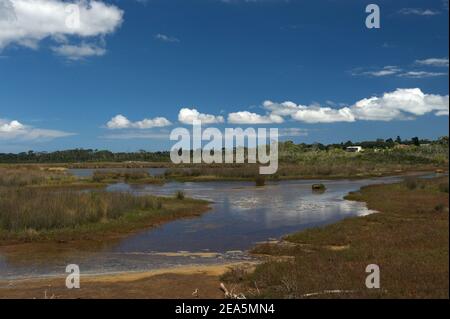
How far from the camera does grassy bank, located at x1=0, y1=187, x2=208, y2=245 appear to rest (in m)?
20.8

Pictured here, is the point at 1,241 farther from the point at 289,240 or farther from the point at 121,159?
the point at 121,159

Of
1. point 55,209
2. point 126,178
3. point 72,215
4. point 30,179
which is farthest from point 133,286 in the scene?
point 126,178

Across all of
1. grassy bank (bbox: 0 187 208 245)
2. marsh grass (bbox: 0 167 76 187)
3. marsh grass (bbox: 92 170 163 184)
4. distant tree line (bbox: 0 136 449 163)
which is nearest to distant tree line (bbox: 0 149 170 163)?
distant tree line (bbox: 0 136 449 163)

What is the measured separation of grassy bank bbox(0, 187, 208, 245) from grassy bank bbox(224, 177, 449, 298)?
8496 millimetres

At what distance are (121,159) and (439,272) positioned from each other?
173286 millimetres

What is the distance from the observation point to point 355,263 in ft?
41.8

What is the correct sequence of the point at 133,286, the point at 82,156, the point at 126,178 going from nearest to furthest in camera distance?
the point at 133,286
the point at 126,178
the point at 82,156

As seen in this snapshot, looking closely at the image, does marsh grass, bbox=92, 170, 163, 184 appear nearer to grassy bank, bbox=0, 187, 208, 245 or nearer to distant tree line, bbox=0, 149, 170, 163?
grassy bank, bbox=0, 187, 208, 245

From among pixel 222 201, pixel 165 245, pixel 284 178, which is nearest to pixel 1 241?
pixel 165 245

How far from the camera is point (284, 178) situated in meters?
70.6

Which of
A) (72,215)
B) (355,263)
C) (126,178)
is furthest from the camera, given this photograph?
(126,178)

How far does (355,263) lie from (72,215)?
14619 millimetres

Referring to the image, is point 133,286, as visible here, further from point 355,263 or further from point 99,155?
point 99,155

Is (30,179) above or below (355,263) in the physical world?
above
